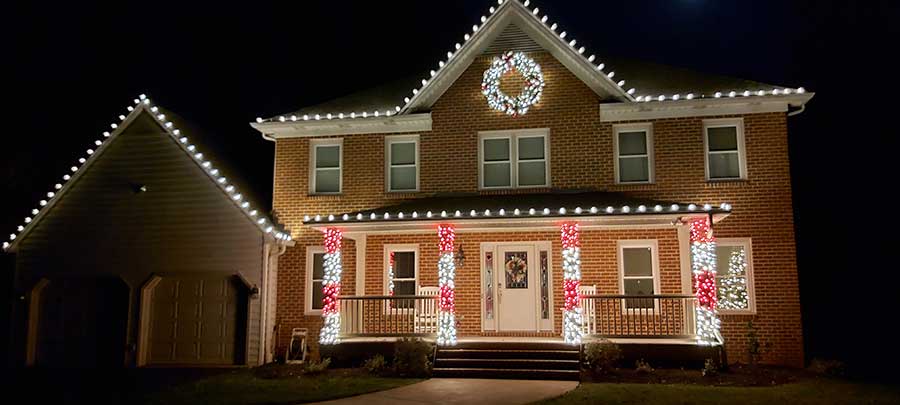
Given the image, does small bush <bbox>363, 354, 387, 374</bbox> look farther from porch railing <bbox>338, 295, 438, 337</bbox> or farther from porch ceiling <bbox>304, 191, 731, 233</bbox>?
porch ceiling <bbox>304, 191, 731, 233</bbox>

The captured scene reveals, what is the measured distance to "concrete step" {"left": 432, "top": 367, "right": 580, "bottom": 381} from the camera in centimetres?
1359

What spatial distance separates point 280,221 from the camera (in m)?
18.0

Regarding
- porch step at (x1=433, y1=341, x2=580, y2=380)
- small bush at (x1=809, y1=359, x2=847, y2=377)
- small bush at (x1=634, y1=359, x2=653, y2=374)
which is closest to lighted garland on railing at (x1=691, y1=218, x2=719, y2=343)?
small bush at (x1=634, y1=359, x2=653, y2=374)

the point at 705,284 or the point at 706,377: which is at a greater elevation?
the point at 705,284

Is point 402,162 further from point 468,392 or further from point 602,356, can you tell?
point 468,392

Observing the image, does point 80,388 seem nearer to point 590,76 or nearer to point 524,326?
point 524,326

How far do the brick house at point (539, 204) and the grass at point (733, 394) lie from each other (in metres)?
2.01

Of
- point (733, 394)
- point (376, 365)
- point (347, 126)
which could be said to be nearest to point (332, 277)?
point (376, 365)

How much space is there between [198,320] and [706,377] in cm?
1137

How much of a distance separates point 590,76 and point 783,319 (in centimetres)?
692

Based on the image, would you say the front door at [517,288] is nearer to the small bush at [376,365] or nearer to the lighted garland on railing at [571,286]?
the lighted garland on railing at [571,286]

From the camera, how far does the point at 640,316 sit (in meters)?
14.5

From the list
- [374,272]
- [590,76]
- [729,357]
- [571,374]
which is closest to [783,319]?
[729,357]

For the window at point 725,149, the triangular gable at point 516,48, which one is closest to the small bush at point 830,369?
the window at point 725,149
